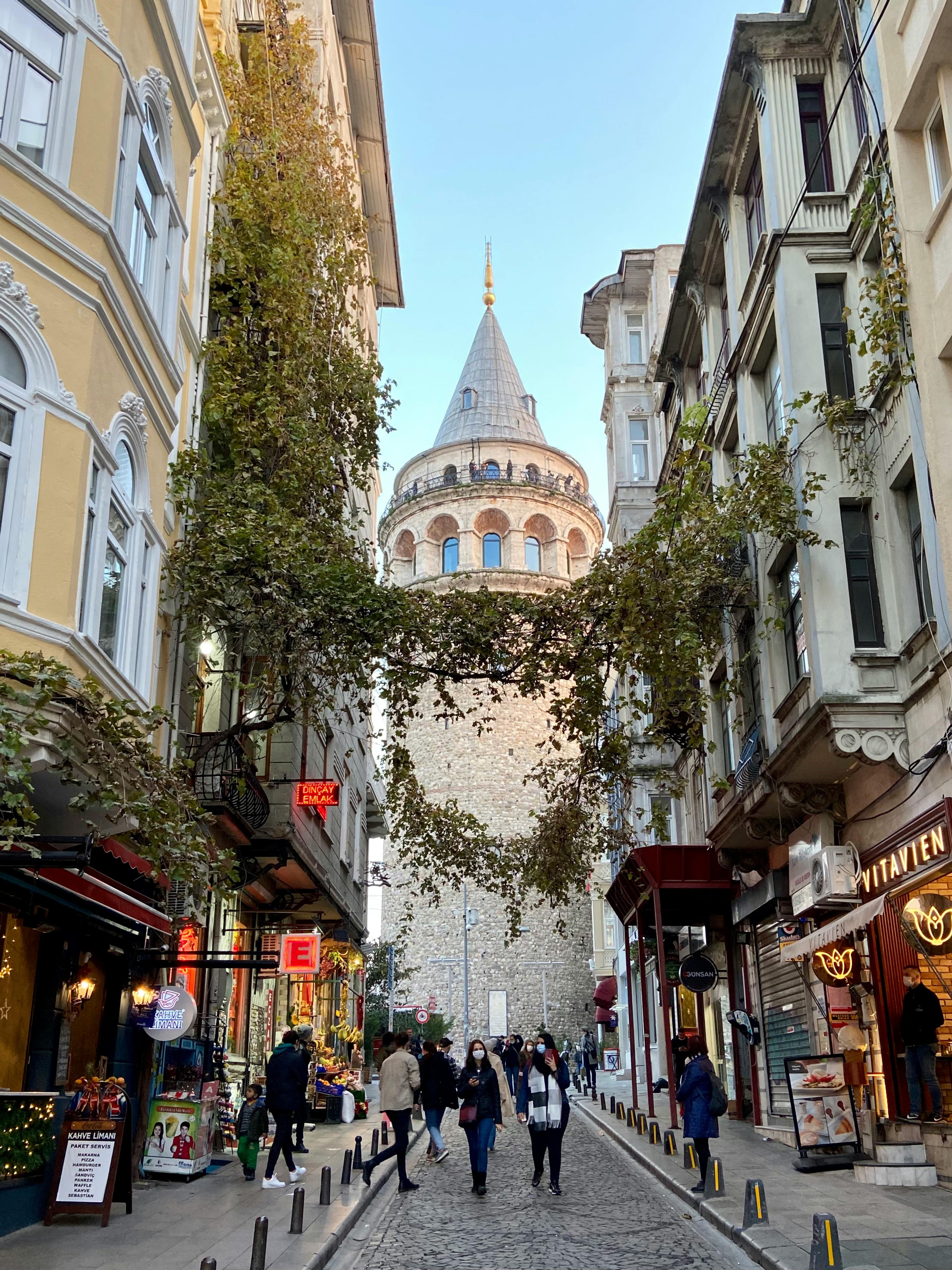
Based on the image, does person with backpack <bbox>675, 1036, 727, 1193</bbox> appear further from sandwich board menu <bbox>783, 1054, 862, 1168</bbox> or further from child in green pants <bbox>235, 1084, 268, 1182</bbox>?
child in green pants <bbox>235, 1084, 268, 1182</bbox>

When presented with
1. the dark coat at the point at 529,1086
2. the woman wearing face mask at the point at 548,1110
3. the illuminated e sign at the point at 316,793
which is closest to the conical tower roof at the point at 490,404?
the dark coat at the point at 529,1086

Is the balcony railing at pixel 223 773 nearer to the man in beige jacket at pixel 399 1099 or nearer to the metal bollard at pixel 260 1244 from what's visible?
the man in beige jacket at pixel 399 1099

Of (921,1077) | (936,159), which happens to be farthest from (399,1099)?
(936,159)

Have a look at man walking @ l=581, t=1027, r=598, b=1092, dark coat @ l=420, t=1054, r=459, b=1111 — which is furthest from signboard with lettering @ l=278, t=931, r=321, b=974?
man walking @ l=581, t=1027, r=598, b=1092

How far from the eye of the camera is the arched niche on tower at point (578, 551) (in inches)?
2394

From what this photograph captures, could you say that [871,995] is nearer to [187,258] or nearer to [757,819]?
[757,819]

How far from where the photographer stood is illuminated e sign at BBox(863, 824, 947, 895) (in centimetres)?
1120

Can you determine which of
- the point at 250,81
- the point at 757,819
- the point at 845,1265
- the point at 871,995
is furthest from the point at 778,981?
the point at 250,81

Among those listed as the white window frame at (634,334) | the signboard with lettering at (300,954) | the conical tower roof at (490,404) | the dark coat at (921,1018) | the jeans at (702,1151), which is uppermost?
the conical tower roof at (490,404)

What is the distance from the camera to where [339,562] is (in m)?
15.5

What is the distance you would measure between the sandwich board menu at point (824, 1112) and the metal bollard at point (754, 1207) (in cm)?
338

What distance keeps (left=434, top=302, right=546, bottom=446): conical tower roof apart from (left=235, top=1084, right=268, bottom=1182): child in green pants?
1952 inches

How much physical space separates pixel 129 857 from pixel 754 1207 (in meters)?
6.01

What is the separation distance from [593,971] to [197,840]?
4684cm
